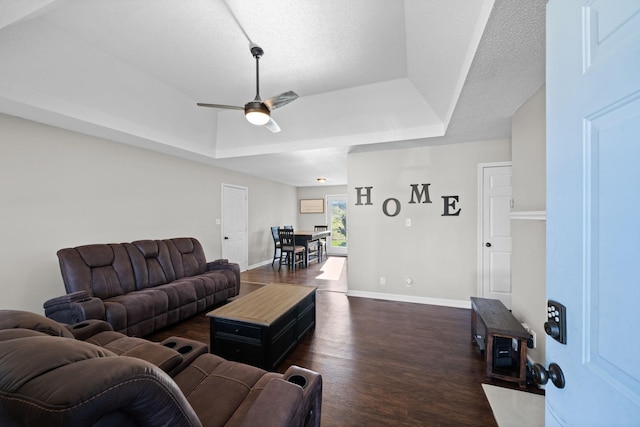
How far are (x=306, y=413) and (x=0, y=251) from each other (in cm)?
357

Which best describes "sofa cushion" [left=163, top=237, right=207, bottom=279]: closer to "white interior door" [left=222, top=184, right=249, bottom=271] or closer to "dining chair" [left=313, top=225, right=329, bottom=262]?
"white interior door" [left=222, top=184, right=249, bottom=271]

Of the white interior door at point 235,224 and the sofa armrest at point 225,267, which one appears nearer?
the sofa armrest at point 225,267

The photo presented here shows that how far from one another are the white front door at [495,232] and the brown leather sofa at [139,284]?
12.4 ft

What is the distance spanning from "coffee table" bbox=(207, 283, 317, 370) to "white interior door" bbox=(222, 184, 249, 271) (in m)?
3.27

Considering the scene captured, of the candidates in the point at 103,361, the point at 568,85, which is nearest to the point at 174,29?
the point at 103,361

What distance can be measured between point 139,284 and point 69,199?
1361 millimetres

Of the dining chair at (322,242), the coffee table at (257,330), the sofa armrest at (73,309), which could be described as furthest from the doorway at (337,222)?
the sofa armrest at (73,309)

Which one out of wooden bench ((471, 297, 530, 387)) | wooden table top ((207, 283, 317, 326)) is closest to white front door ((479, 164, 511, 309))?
wooden bench ((471, 297, 530, 387))

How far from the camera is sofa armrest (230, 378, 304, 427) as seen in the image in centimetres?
90

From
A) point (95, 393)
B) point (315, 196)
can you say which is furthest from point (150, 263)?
point (315, 196)

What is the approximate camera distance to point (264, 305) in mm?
2348

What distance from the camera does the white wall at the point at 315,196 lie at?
827 centimetres

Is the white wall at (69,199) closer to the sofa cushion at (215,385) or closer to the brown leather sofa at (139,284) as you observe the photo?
the brown leather sofa at (139,284)

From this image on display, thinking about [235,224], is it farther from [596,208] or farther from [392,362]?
[596,208]
